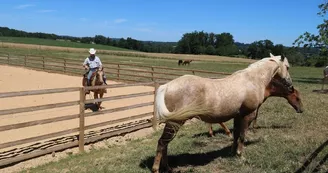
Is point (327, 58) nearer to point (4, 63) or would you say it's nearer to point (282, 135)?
point (282, 135)

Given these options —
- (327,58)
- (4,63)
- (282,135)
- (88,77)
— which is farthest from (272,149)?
(4,63)

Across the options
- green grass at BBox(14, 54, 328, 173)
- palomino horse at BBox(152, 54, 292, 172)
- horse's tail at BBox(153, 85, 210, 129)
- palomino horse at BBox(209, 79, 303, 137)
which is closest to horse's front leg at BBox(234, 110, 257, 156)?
palomino horse at BBox(152, 54, 292, 172)

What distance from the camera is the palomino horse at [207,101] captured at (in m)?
4.44

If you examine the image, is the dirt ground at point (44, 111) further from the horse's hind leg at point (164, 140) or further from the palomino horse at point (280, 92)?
the palomino horse at point (280, 92)

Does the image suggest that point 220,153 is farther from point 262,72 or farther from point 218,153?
point 262,72

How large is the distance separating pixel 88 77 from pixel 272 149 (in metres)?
6.17

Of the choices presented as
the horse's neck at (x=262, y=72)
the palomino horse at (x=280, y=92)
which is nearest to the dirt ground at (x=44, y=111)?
the palomino horse at (x=280, y=92)

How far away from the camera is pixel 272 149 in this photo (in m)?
5.55

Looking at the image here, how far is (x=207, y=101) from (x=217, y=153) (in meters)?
1.49

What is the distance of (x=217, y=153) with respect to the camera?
566cm

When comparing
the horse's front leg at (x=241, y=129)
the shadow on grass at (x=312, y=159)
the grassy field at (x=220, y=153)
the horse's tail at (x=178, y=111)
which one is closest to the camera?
the horse's tail at (x=178, y=111)

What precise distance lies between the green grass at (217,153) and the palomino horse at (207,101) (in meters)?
0.43

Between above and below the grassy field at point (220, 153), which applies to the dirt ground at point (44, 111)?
below

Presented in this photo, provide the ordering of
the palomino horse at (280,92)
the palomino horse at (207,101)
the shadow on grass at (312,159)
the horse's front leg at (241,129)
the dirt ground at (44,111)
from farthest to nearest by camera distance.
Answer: the dirt ground at (44,111)
the palomino horse at (280,92)
the horse's front leg at (241,129)
the shadow on grass at (312,159)
the palomino horse at (207,101)
